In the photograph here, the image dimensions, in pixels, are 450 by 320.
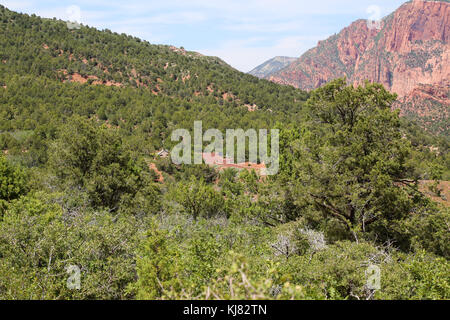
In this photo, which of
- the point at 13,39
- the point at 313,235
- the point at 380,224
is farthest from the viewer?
the point at 13,39

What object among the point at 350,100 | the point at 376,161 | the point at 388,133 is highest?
the point at 350,100

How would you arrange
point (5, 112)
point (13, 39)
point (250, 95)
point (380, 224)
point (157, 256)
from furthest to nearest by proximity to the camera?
point (250, 95)
point (13, 39)
point (5, 112)
point (380, 224)
point (157, 256)

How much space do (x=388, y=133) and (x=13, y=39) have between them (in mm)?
72117

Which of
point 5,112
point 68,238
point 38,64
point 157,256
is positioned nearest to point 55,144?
point 68,238

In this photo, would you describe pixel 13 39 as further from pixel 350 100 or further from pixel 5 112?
pixel 350 100

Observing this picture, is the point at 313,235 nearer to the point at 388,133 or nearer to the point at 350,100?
the point at 388,133

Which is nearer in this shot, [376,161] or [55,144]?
[376,161]

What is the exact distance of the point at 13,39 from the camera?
201 feet

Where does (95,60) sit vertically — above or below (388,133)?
above

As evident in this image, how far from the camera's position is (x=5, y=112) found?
42031mm

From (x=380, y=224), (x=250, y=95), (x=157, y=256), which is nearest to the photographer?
(x=157, y=256)

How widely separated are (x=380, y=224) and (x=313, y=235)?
309cm

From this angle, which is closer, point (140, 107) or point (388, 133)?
point (388, 133)

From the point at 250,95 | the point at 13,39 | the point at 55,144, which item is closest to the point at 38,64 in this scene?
the point at 13,39
